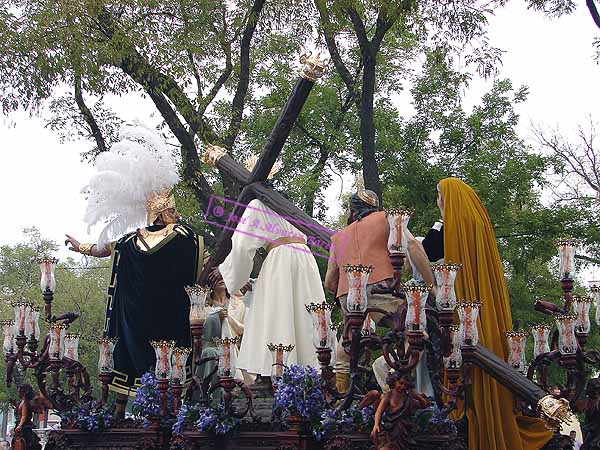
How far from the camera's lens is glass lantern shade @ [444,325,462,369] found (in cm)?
591

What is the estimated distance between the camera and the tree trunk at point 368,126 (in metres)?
13.4

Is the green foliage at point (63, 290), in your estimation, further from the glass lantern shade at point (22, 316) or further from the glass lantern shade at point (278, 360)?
the glass lantern shade at point (278, 360)

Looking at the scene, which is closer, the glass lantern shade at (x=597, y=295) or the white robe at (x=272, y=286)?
the glass lantern shade at (x=597, y=295)

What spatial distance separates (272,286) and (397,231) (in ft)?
7.64

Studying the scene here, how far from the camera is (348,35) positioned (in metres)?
15.8

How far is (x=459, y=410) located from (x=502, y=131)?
10.3 meters

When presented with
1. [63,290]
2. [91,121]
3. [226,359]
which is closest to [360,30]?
[91,121]

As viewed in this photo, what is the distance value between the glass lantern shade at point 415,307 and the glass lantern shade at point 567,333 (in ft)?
4.29

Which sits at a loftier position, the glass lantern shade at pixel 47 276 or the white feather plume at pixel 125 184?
the white feather plume at pixel 125 184

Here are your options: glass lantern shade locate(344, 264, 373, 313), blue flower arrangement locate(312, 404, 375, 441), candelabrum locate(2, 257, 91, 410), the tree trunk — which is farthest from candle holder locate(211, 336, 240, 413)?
the tree trunk

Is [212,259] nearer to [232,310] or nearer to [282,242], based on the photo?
[282,242]

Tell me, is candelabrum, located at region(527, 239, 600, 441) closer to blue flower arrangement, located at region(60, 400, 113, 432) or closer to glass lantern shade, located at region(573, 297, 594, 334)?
glass lantern shade, located at region(573, 297, 594, 334)

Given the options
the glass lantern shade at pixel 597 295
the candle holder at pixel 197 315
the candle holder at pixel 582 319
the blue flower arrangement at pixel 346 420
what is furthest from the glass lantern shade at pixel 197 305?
the glass lantern shade at pixel 597 295

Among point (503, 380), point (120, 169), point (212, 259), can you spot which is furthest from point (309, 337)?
point (120, 169)
